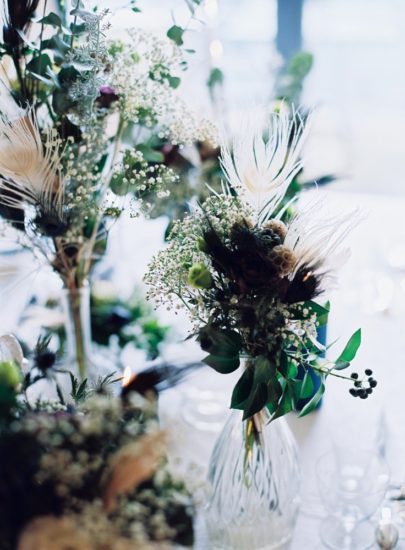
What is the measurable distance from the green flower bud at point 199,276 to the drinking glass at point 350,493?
41 cm

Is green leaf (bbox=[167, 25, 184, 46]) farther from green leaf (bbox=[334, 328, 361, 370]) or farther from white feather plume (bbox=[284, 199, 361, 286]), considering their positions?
green leaf (bbox=[334, 328, 361, 370])

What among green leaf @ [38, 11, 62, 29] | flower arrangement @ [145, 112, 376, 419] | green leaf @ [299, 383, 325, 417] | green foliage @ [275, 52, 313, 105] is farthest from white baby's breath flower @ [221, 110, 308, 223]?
green foliage @ [275, 52, 313, 105]

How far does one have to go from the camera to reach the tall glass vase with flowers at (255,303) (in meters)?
0.81

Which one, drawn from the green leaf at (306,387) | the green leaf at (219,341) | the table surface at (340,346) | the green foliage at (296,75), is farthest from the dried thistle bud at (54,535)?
the green foliage at (296,75)

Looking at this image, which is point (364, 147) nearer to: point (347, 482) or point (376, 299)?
point (376, 299)

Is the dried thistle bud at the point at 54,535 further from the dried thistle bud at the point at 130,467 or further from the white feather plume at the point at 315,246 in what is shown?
the white feather plume at the point at 315,246

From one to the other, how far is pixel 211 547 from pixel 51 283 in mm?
680

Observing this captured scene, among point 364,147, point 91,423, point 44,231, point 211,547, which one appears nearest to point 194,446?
point 211,547

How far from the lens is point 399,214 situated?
2033 millimetres

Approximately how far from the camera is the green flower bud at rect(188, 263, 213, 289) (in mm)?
812

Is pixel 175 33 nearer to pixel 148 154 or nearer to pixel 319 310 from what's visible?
pixel 148 154

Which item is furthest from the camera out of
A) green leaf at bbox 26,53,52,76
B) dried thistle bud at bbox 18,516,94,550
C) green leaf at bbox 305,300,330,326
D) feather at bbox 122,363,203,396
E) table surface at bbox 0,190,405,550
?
table surface at bbox 0,190,405,550

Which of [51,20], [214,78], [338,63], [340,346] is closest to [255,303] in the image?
[51,20]

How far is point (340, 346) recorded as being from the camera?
150 centimetres
